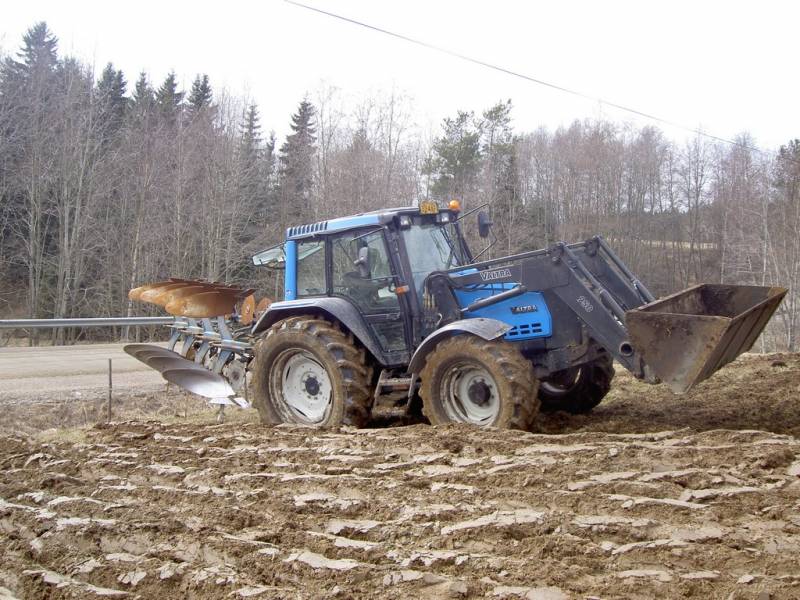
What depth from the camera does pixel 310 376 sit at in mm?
7848

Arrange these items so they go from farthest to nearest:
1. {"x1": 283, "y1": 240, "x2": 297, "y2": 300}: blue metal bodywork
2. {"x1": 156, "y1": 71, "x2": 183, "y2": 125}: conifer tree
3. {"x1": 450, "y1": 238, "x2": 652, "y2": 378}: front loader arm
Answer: {"x1": 156, "y1": 71, "x2": 183, "y2": 125}: conifer tree, {"x1": 283, "y1": 240, "x2": 297, "y2": 300}: blue metal bodywork, {"x1": 450, "y1": 238, "x2": 652, "y2": 378}: front loader arm

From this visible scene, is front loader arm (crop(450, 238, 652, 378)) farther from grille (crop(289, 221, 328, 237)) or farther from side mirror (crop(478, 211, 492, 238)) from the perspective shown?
grille (crop(289, 221, 328, 237))

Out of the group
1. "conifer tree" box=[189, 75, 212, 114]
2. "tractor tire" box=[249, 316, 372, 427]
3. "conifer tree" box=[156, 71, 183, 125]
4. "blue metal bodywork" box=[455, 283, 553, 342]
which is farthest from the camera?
"conifer tree" box=[189, 75, 212, 114]

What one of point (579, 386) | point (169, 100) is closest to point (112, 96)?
point (169, 100)

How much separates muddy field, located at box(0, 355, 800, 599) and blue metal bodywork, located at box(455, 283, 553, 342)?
1.32 meters

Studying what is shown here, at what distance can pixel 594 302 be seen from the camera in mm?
6520

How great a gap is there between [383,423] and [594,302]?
98.0 inches

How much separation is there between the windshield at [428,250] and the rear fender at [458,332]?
740 mm

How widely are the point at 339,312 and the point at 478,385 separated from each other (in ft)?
5.40

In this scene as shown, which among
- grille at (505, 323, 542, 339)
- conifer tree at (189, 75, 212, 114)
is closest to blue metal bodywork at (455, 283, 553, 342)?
grille at (505, 323, 542, 339)

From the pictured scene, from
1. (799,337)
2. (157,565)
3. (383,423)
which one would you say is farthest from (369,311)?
(799,337)

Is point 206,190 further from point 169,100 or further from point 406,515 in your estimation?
point 406,515

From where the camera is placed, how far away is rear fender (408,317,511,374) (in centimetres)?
649

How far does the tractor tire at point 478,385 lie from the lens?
247 inches
